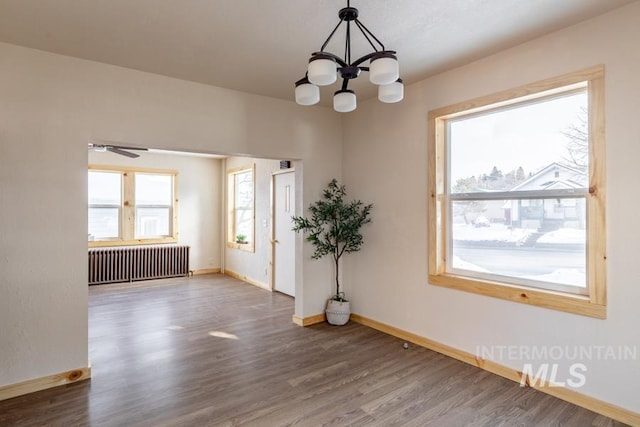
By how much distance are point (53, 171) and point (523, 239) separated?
4018 millimetres

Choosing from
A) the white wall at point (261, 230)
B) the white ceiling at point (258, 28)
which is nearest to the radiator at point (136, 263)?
the white wall at point (261, 230)

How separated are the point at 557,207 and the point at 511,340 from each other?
3.86 ft

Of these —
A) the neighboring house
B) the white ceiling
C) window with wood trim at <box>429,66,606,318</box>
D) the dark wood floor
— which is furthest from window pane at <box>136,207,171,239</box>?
the neighboring house

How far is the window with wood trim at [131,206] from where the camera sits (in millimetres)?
6840

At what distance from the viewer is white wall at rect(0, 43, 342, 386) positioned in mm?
2738

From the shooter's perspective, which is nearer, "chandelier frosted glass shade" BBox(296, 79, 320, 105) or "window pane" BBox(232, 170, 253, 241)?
"chandelier frosted glass shade" BBox(296, 79, 320, 105)

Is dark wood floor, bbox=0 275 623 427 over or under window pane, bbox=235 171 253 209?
under

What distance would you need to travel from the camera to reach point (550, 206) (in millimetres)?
2822

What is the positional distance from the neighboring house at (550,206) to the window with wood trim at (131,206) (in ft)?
22.0

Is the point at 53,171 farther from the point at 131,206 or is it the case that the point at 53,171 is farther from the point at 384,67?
the point at 131,206

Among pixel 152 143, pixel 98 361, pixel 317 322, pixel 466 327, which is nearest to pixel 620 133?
pixel 466 327

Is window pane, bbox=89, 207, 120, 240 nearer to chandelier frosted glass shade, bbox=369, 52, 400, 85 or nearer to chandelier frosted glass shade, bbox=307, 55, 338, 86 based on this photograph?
chandelier frosted glass shade, bbox=307, 55, 338, 86

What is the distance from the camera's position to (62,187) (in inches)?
115

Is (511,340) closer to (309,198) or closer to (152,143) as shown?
(309,198)
